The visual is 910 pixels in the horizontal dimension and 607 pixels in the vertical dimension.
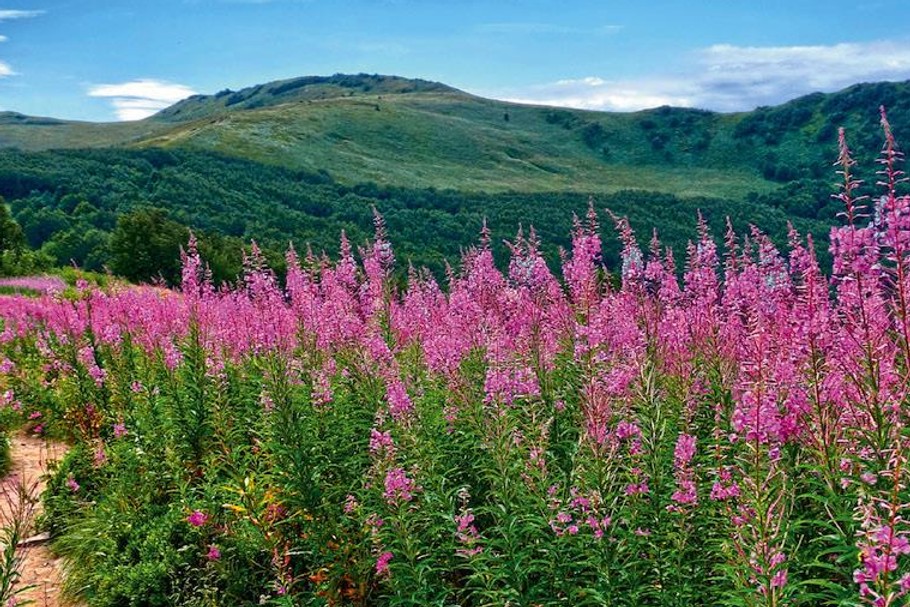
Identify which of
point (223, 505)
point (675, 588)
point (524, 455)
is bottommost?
point (223, 505)

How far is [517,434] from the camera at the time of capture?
223 inches

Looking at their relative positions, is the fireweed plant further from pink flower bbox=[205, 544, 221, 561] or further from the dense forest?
the dense forest

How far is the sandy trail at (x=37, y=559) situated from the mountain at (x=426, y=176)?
4045cm

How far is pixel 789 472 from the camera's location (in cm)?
487

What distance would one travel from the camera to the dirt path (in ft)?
25.8

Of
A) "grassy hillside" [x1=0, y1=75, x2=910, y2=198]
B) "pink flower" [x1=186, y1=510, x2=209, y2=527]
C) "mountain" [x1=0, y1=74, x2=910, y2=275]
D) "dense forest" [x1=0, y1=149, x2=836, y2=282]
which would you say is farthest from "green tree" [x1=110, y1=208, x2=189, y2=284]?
"grassy hillside" [x1=0, y1=75, x2=910, y2=198]

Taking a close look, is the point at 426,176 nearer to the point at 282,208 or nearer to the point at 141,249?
the point at 282,208

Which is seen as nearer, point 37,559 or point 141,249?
point 37,559

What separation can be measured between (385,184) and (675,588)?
13256 centimetres

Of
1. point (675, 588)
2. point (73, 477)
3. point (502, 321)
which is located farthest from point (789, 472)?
point (73, 477)

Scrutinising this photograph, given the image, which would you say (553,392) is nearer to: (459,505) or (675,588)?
(459,505)

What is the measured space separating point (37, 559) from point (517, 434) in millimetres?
6773

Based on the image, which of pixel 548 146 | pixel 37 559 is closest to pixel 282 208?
pixel 37 559

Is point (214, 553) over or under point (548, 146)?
under
